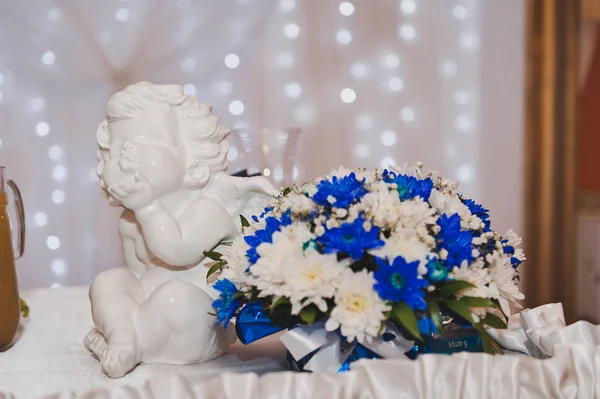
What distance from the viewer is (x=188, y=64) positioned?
312 centimetres

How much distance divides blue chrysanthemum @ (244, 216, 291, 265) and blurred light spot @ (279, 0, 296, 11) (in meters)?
2.57

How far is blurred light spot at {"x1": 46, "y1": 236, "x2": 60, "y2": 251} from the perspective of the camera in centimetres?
298

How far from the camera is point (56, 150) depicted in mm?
2969

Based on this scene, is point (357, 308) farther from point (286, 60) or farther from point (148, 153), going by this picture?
point (286, 60)

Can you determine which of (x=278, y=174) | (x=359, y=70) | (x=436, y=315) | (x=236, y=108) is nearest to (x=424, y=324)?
(x=436, y=315)

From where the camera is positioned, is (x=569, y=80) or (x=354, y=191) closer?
(x=354, y=191)

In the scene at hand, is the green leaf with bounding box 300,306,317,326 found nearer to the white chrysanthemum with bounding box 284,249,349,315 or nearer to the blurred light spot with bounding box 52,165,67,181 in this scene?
the white chrysanthemum with bounding box 284,249,349,315

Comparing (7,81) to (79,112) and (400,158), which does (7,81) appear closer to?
(79,112)

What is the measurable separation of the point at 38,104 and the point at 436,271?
8.53ft

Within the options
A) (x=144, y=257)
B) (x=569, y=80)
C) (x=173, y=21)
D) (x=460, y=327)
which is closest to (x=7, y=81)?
(x=173, y=21)

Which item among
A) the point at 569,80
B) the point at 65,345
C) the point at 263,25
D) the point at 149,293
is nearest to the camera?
the point at 149,293

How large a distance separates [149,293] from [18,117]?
86.5 inches

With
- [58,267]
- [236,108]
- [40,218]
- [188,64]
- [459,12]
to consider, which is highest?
[459,12]

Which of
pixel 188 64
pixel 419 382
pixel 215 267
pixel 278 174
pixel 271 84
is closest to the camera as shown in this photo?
pixel 419 382
